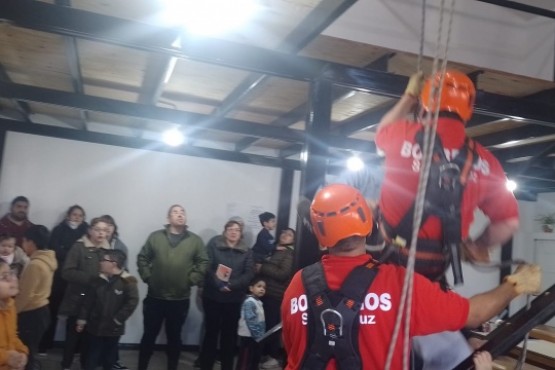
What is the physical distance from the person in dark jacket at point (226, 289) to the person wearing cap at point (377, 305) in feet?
13.4

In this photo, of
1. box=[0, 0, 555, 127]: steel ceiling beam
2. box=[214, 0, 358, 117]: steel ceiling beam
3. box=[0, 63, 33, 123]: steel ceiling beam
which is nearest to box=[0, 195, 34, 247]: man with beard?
box=[0, 63, 33, 123]: steel ceiling beam

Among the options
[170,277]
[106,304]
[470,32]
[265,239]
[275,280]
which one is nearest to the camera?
[470,32]

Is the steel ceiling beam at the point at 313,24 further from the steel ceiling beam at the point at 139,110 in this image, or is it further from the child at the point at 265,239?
the child at the point at 265,239

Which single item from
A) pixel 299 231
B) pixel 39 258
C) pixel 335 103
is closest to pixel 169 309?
pixel 39 258

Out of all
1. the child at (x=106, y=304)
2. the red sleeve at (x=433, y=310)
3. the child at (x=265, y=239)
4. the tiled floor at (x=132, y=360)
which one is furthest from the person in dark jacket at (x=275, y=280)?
the red sleeve at (x=433, y=310)

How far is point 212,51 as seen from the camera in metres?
2.93

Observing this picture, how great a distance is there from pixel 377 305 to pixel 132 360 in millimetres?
5728

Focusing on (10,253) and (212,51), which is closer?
(212,51)

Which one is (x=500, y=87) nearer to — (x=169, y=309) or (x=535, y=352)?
(x=535, y=352)

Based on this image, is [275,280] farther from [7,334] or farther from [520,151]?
[520,151]

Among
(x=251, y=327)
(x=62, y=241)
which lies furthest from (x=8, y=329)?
(x=62, y=241)

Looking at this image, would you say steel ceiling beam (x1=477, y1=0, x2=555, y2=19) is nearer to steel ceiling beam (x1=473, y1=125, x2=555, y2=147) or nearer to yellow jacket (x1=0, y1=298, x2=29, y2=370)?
steel ceiling beam (x1=473, y1=125, x2=555, y2=147)

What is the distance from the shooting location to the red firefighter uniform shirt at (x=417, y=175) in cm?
206

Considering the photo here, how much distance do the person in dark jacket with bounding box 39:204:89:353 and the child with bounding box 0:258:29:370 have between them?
289cm
